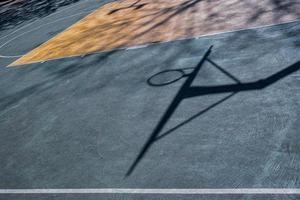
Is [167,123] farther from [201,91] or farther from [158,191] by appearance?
[158,191]

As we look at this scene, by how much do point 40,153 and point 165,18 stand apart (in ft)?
33.5

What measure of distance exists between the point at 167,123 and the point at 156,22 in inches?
364

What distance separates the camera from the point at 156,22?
57.2 ft

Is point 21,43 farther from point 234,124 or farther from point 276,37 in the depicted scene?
point 234,124

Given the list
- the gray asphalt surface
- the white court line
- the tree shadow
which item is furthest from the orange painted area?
the white court line

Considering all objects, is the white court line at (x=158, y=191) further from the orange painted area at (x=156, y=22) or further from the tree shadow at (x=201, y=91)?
the orange painted area at (x=156, y=22)

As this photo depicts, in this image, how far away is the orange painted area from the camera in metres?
14.1

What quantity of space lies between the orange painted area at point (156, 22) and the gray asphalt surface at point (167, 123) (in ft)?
3.56

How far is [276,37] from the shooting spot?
1186 centimetres

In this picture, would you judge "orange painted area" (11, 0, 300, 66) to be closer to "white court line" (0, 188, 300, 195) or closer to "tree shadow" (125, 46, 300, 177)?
"tree shadow" (125, 46, 300, 177)

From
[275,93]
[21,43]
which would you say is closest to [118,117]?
[275,93]

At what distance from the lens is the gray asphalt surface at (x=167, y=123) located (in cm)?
737

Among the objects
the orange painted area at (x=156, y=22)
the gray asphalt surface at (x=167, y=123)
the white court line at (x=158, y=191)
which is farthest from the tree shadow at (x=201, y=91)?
the orange painted area at (x=156, y=22)

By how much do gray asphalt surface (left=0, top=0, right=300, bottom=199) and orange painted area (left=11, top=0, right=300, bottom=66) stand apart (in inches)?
42.7
